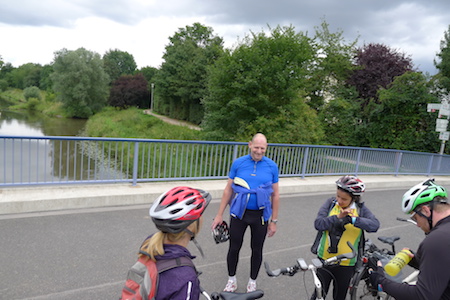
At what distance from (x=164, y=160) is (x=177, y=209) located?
545cm

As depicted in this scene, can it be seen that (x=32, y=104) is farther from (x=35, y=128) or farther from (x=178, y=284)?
Result: (x=178, y=284)

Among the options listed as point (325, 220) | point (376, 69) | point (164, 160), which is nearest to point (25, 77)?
point (376, 69)

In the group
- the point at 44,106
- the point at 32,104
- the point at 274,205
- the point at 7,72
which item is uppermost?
the point at 7,72

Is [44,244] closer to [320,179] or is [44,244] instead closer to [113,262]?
[113,262]

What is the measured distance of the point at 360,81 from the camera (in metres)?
22.9

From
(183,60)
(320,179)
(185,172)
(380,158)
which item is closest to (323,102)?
(380,158)

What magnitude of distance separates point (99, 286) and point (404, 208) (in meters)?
3.08

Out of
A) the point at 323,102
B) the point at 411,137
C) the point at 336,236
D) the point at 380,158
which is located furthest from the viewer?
the point at 323,102

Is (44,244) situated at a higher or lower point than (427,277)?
lower

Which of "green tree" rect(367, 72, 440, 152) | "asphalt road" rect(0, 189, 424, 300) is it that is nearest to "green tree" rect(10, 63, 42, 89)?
"green tree" rect(367, 72, 440, 152)

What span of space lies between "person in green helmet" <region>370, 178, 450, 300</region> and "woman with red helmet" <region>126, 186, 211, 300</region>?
1151 millimetres

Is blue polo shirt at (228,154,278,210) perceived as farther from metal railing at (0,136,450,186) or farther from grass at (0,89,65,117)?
grass at (0,89,65,117)

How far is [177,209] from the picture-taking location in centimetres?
172

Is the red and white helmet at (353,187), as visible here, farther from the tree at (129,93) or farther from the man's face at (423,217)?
the tree at (129,93)
